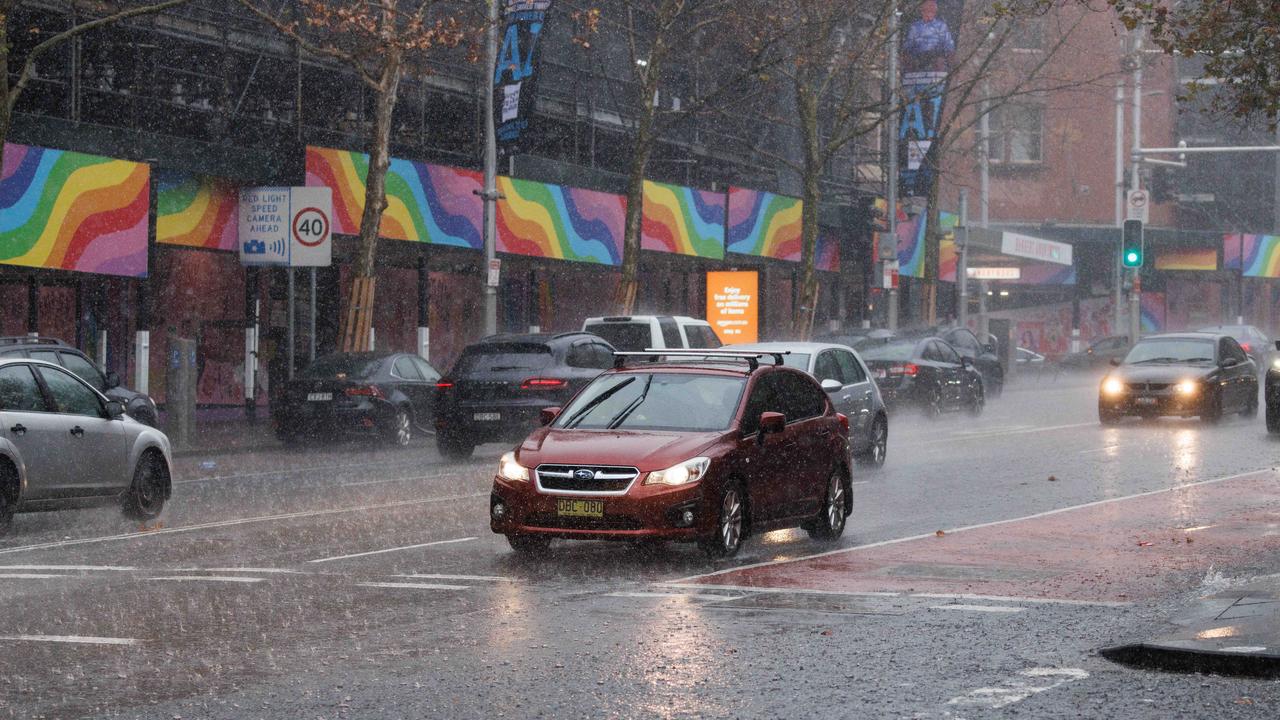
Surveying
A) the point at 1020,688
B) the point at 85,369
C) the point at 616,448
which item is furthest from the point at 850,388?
the point at 1020,688

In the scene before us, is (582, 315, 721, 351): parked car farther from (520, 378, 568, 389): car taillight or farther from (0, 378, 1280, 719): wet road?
(0, 378, 1280, 719): wet road

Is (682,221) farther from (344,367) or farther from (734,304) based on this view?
(344,367)

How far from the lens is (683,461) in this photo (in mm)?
13148

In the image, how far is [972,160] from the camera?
8112cm

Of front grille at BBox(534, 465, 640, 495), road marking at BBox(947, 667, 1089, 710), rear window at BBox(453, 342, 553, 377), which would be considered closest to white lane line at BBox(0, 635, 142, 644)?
front grille at BBox(534, 465, 640, 495)

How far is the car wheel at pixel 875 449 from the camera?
2358 cm

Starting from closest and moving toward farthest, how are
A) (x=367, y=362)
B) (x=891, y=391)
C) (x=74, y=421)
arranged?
(x=74, y=421), (x=367, y=362), (x=891, y=391)

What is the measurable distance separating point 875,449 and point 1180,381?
9.70 metres

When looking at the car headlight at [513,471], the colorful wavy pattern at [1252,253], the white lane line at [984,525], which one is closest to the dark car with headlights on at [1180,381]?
the white lane line at [984,525]

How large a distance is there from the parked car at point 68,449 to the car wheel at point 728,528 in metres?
6.06

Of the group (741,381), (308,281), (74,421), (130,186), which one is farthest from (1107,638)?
(308,281)

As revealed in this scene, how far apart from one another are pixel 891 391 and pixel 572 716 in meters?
26.4

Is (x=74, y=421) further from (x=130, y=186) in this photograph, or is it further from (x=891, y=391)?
(x=891, y=391)

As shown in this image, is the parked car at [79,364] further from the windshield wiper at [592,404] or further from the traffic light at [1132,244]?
the traffic light at [1132,244]
